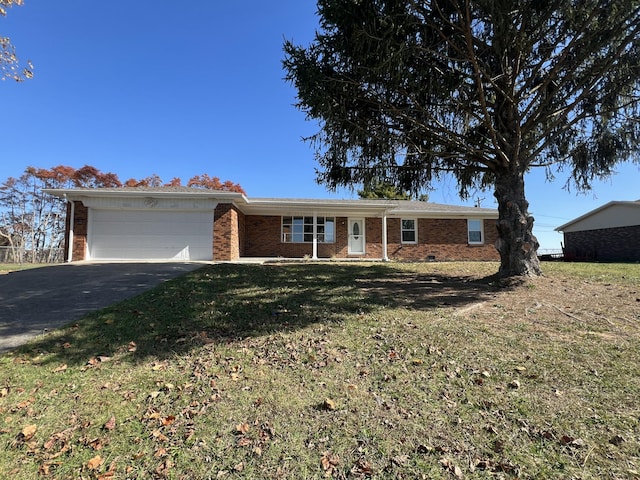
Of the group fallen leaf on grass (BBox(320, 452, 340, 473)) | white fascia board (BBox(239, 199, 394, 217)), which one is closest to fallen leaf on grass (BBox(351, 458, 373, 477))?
fallen leaf on grass (BBox(320, 452, 340, 473))

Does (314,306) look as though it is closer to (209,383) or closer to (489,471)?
(209,383)

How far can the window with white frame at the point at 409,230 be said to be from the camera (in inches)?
723

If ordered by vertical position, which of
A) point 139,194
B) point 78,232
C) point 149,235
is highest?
point 139,194

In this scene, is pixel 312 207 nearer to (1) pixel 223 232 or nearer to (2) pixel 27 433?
(1) pixel 223 232

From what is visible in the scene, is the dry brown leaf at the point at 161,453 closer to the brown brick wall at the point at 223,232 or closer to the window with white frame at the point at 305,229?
the brown brick wall at the point at 223,232

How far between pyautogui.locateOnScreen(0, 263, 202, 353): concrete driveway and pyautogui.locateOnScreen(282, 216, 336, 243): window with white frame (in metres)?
7.75

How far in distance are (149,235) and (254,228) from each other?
4.92 meters

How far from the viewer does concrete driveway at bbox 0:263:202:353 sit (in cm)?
490

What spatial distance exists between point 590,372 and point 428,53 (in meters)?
6.58

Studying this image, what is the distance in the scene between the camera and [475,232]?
18812 mm

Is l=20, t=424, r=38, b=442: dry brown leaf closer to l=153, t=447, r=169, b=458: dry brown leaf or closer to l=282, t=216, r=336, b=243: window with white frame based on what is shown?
l=153, t=447, r=169, b=458: dry brown leaf

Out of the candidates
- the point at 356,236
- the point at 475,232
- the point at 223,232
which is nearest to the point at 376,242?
the point at 356,236

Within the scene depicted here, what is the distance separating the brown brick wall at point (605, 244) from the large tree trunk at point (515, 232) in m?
15.8

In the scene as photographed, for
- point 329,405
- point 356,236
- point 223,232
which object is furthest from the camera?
point 356,236
